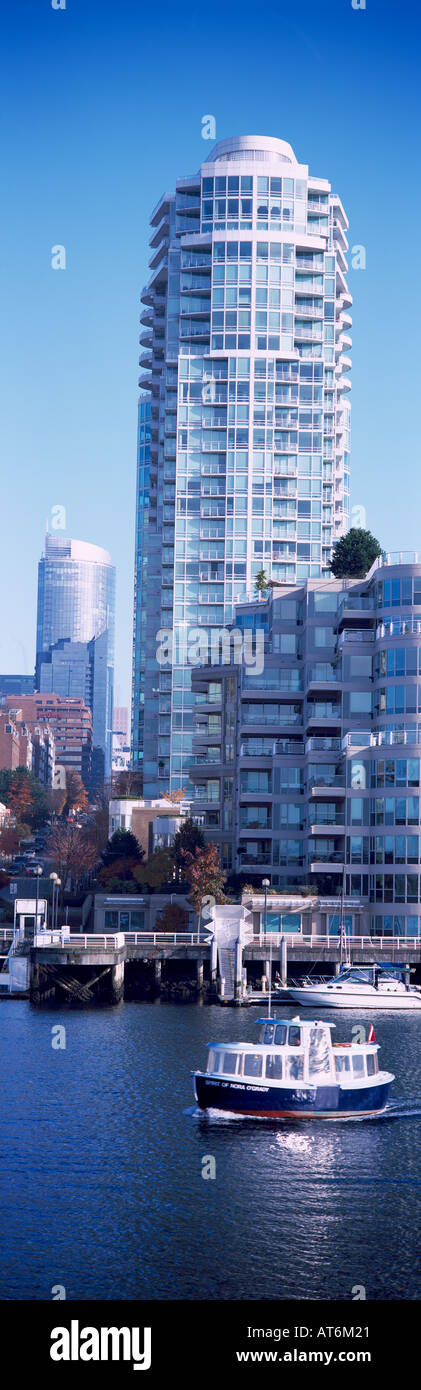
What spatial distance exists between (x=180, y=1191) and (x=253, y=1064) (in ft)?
48.6

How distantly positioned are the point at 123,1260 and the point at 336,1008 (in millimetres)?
67587

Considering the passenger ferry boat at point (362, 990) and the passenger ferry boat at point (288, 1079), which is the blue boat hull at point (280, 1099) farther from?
the passenger ferry boat at point (362, 990)

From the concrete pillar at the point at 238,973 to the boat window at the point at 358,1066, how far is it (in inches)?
1641

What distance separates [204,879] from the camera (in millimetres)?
138000

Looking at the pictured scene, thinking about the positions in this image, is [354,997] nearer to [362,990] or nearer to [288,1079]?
[362,990]

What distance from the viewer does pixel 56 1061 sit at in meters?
81.2

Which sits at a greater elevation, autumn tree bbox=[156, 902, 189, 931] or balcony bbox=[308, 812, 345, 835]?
balcony bbox=[308, 812, 345, 835]

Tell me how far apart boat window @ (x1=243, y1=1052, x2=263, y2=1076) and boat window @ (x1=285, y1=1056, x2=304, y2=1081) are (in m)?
1.28

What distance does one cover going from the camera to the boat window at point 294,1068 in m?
70.1

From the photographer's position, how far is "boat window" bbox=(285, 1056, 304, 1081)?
70.1m

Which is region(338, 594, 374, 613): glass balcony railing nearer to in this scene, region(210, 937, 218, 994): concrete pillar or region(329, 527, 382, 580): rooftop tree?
region(329, 527, 382, 580): rooftop tree

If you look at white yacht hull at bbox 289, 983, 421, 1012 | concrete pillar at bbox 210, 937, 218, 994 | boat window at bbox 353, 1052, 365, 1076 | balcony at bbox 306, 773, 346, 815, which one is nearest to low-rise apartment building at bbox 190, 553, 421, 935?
balcony at bbox 306, 773, 346, 815

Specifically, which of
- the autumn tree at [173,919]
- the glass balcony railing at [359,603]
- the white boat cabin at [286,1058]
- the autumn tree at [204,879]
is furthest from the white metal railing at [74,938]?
the white boat cabin at [286,1058]

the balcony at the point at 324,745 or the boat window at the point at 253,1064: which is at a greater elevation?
the balcony at the point at 324,745
